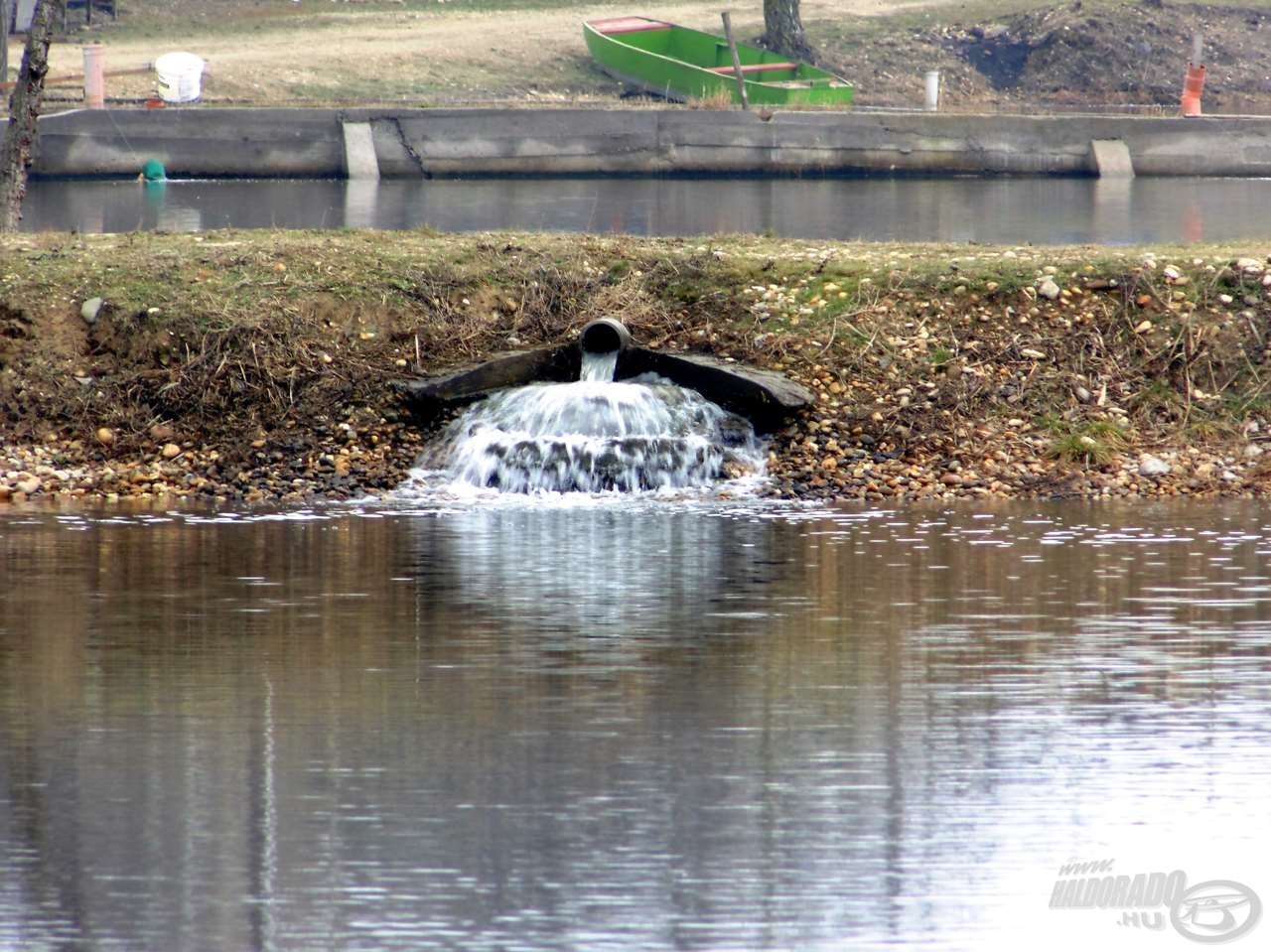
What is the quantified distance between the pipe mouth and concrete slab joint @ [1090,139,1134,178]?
20.1m

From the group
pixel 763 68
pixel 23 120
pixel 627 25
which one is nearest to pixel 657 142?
pixel 763 68

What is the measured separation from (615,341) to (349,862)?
25.4 ft

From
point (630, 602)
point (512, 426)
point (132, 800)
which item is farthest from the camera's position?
point (512, 426)

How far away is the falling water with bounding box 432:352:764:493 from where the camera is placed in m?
12.8

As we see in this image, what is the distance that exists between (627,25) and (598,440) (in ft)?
97.3

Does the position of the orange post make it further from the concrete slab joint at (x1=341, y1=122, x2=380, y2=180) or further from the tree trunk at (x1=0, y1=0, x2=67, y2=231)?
the tree trunk at (x1=0, y1=0, x2=67, y2=231)

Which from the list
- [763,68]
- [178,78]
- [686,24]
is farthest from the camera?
[686,24]

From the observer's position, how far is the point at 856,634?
350 inches

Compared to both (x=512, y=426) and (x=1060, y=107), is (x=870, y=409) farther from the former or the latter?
(x=1060, y=107)

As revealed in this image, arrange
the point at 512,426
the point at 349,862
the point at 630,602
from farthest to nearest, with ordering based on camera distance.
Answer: the point at 512,426 < the point at 630,602 < the point at 349,862

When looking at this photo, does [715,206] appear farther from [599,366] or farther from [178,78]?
[599,366]

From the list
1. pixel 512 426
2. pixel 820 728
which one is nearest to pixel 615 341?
pixel 512 426

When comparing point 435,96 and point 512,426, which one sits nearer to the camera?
point 512,426

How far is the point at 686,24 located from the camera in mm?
43875
